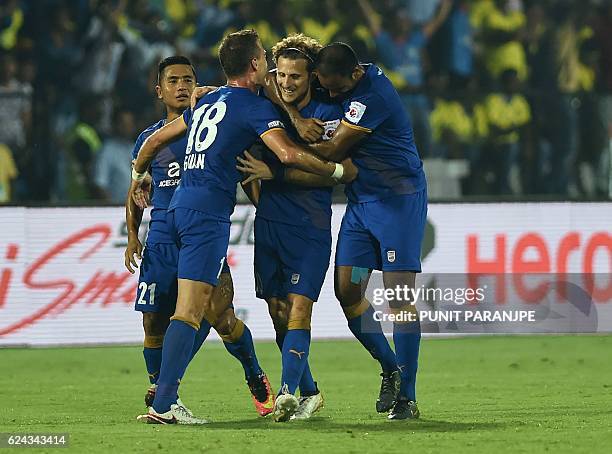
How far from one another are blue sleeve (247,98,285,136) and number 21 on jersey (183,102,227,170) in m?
0.17

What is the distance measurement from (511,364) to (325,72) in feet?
14.2

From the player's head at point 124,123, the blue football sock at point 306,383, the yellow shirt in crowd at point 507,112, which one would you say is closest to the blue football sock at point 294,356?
the blue football sock at point 306,383

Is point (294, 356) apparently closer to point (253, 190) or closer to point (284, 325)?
point (284, 325)

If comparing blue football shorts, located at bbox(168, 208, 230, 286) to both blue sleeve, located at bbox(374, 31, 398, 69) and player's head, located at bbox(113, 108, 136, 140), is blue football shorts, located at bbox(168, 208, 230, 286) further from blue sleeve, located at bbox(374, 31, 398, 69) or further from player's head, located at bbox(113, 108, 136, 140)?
blue sleeve, located at bbox(374, 31, 398, 69)

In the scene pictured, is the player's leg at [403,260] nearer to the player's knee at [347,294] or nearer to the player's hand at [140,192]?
the player's knee at [347,294]

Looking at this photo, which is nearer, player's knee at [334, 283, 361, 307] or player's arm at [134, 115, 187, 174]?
player's arm at [134, 115, 187, 174]

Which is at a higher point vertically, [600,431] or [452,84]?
[452,84]

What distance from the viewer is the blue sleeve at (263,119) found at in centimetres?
672

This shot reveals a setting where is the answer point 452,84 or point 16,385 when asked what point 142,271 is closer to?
point 16,385

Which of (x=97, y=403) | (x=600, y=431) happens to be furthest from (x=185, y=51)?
(x=600, y=431)

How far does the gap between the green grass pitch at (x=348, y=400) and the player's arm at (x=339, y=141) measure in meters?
1.53

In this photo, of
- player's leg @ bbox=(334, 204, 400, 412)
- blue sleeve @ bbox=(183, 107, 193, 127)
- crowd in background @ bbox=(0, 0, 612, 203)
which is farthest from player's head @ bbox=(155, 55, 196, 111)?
crowd in background @ bbox=(0, 0, 612, 203)

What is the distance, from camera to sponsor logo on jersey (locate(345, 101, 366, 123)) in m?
7.07

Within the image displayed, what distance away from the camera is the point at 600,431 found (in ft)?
21.0
